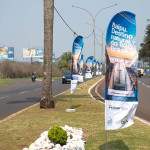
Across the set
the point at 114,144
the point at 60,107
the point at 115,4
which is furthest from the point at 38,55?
the point at 114,144

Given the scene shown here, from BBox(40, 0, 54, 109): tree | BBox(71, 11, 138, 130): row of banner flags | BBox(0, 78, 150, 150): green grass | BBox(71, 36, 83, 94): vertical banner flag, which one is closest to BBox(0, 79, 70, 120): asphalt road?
BBox(40, 0, 54, 109): tree

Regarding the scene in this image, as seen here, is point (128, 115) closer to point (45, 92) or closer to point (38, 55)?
point (45, 92)

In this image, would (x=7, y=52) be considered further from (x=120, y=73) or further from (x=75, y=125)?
(x=120, y=73)

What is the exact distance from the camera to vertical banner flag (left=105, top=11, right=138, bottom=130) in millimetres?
6941

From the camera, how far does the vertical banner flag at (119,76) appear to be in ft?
22.8

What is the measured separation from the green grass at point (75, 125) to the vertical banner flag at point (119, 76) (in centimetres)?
106

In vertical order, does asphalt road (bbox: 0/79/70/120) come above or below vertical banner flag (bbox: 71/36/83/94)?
below

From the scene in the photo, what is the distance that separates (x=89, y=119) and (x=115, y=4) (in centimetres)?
3455

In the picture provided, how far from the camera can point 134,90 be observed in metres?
7.11

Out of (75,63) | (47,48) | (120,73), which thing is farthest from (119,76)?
(75,63)

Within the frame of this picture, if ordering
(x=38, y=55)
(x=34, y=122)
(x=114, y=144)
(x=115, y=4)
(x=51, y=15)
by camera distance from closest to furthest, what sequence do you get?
(x=114, y=144)
(x=34, y=122)
(x=51, y=15)
(x=115, y=4)
(x=38, y=55)

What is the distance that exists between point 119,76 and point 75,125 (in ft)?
13.3

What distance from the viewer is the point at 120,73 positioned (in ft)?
23.0

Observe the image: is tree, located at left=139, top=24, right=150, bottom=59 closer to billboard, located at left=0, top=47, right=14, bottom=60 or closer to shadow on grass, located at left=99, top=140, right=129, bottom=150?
billboard, located at left=0, top=47, right=14, bottom=60
